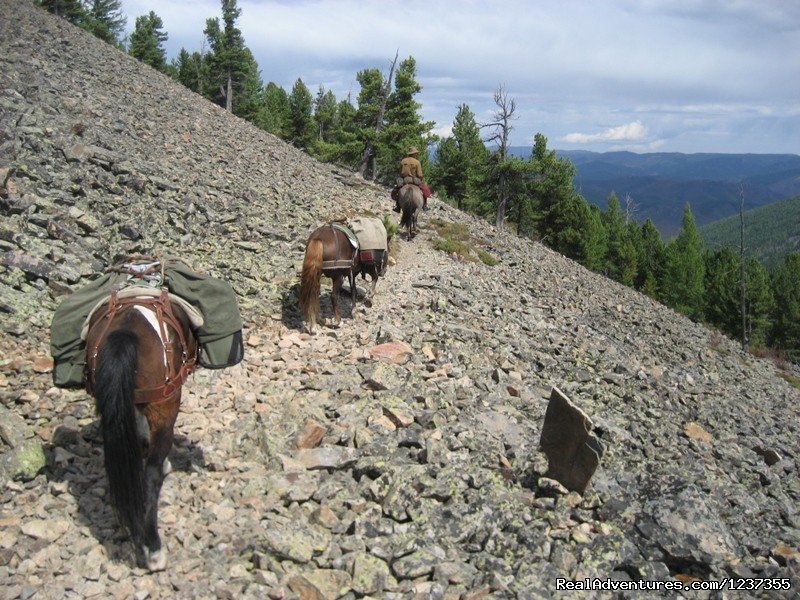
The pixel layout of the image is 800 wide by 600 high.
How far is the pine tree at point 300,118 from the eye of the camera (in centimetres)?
4662

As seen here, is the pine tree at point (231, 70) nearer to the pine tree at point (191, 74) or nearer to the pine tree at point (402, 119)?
the pine tree at point (191, 74)

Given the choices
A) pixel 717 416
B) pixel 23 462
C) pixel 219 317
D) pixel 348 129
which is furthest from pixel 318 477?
pixel 348 129

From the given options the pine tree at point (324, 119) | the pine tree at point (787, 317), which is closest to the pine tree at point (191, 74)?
the pine tree at point (324, 119)

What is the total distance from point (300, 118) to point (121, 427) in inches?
1858

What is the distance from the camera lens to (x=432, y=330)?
952 cm

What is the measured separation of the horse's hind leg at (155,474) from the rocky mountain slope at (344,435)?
16 centimetres

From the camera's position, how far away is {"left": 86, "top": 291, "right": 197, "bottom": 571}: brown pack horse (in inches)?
146

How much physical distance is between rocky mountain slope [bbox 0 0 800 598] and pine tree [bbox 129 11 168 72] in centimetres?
4481

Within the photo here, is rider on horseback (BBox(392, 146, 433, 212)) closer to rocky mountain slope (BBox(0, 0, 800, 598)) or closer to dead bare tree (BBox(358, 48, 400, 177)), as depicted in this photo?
rocky mountain slope (BBox(0, 0, 800, 598))

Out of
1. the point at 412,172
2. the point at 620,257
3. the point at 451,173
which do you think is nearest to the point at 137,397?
the point at 412,172

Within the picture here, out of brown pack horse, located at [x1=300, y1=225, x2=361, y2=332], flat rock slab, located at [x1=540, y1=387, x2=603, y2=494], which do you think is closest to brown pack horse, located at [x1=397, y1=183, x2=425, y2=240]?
brown pack horse, located at [x1=300, y1=225, x2=361, y2=332]

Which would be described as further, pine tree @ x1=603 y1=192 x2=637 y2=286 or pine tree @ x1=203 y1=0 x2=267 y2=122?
pine tree @ x1=603 y1=192 x2=637 y2=286

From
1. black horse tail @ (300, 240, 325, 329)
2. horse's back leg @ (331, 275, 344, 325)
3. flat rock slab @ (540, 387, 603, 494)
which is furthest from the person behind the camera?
horse's back leg @ (331, 275, 344, 325)

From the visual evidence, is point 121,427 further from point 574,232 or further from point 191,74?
point 191,74
